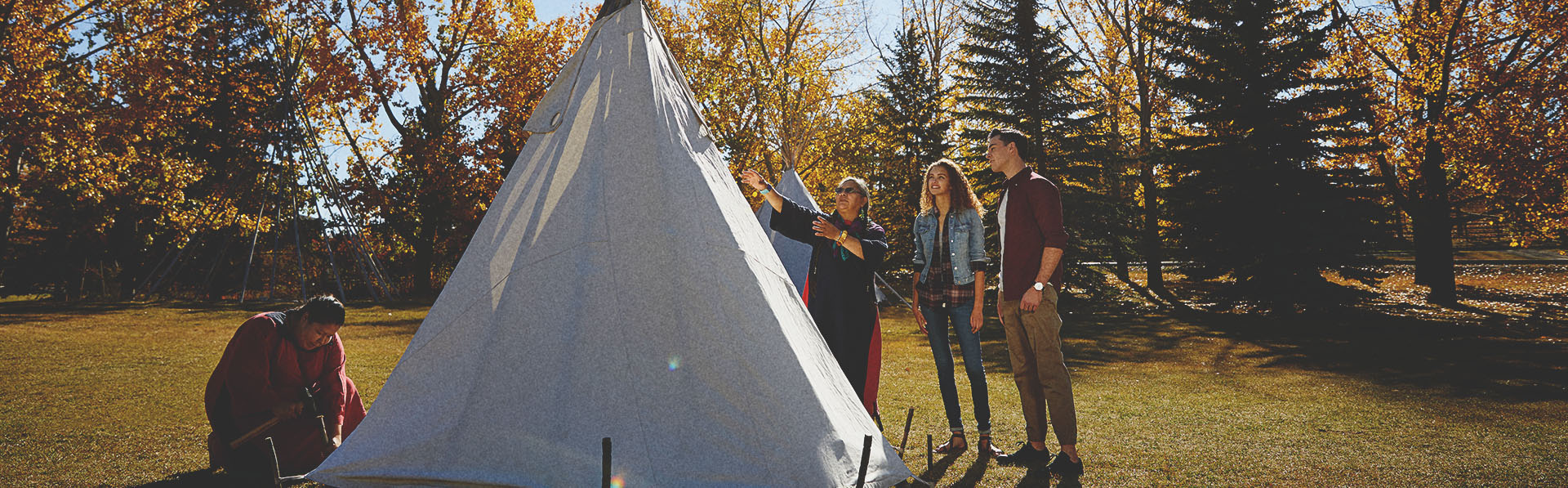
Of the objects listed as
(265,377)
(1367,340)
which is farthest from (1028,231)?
(1367,340)

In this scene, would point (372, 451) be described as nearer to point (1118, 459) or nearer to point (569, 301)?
point (569, 301)

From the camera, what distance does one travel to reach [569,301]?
3.22m

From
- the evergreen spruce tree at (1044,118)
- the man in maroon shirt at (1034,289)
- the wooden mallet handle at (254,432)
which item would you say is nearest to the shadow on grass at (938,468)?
the man in maroon shirt at (1034,289)

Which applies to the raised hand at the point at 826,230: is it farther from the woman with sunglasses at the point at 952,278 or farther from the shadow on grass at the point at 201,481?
the shadow on grass at the point at 201,481

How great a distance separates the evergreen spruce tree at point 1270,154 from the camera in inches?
593

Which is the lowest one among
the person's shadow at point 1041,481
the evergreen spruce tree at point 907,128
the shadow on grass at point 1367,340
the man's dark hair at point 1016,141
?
the shadow on grass at point 1367,340

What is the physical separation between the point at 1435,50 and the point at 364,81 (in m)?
25.3

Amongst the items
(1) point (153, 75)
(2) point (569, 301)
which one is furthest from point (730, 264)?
(1) point (153, 75)

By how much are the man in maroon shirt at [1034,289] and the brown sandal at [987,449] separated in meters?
0.37

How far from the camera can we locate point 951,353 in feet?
14.7

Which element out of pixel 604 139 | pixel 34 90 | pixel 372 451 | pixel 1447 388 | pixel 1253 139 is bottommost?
pixel 1447 388

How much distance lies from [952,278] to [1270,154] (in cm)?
1402

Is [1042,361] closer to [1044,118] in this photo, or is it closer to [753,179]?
[753,179]

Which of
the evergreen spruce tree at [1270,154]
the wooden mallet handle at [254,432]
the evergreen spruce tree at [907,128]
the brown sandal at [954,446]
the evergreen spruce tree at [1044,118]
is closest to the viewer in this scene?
the wooden mallet handle at [254,432]
